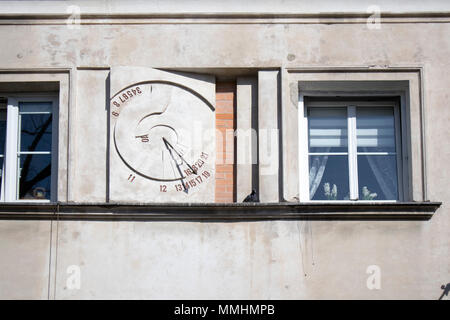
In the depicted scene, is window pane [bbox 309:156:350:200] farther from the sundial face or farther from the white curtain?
the sundial face

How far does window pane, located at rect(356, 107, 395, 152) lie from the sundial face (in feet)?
5.99

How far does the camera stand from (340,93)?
1296 centimetres

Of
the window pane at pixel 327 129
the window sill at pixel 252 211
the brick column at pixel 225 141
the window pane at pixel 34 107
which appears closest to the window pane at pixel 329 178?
the window pane at pixel 327 129

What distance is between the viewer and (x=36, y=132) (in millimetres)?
12969

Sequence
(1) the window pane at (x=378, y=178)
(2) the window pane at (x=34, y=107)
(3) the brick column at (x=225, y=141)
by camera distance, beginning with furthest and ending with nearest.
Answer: (2) the window pane at (x=34, y=107), (1) the window pane at (x=378, y=178), (3) the brick column at (x=225, y=141)

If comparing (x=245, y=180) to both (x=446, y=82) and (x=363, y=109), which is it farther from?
(x=446, y=82)

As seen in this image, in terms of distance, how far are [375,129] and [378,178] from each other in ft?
2.04

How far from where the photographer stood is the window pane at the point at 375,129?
508 inches

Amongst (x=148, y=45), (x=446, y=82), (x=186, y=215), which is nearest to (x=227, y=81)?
(x=148, y=45)

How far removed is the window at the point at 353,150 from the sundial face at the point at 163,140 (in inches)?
49.7

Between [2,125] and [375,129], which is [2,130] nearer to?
[2,125]

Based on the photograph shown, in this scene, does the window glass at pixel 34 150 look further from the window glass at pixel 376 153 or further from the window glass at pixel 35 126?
the window glass at pixel 376 153

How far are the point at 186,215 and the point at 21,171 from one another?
2.20m
